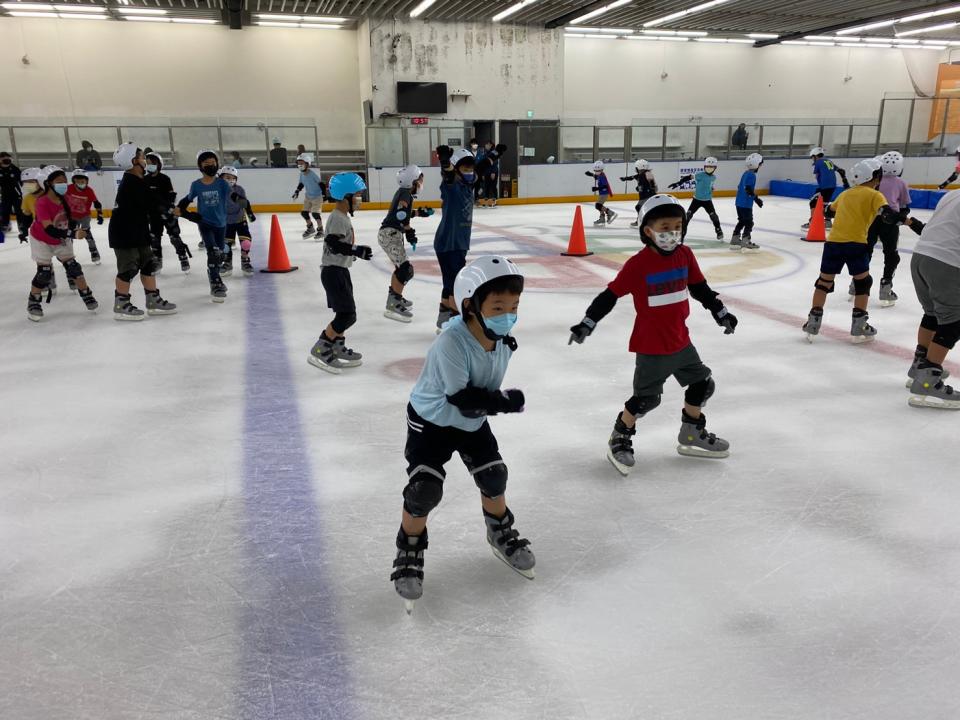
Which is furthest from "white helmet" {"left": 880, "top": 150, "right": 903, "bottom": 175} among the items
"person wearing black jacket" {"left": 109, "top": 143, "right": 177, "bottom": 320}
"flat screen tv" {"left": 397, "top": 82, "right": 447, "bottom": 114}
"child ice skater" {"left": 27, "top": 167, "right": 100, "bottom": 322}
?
"flat screen tv" {"left": 397, "top": 82, "right": 447, "bottom": 114}

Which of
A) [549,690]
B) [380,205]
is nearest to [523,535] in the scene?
[549,690]

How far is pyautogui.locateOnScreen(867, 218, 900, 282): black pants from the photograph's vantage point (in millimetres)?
5870

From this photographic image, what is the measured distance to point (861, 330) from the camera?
5980 millimetres

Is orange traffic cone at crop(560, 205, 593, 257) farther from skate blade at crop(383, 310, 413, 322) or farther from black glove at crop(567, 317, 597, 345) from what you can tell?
black glove at crop(567, 317, 597, 345)

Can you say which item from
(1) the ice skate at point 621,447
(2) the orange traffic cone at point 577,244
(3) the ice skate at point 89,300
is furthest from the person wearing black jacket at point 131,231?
(2) the orange traffic cone at point 577,244

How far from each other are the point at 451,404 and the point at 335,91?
77.1 ft

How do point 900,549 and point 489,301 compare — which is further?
point 900,549

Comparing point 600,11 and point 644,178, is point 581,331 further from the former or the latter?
point 600,11

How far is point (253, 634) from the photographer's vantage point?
2.42m

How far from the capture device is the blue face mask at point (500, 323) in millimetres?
2336

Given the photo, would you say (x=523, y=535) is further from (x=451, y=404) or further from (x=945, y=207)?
(x=945, y=207)

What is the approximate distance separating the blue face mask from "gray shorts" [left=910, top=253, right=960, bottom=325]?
325cm

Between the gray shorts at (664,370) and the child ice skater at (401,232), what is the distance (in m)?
3.05

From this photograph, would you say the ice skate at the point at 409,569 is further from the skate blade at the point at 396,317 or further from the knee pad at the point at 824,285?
the knee pad at the point at 824,285
